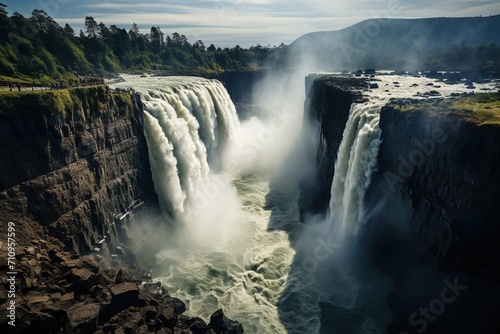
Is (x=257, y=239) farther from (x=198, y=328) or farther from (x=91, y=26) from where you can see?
(x=91, y=26)

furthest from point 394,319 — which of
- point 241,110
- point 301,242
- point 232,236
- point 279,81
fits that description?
point 279,81

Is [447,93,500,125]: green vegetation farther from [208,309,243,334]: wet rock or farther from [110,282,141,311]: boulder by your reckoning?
[110,282,141,311]: boulder

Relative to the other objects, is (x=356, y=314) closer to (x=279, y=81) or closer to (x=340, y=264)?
(x=340, y=264)

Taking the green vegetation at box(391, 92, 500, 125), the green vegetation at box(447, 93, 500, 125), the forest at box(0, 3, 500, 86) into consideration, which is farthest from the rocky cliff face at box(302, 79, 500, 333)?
the forest at box(0, 3, 500, 86)

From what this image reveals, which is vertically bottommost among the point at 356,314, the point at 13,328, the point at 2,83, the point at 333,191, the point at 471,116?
the point at 356,314

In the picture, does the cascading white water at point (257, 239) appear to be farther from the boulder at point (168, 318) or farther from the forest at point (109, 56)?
the forest at point (109, 56)
